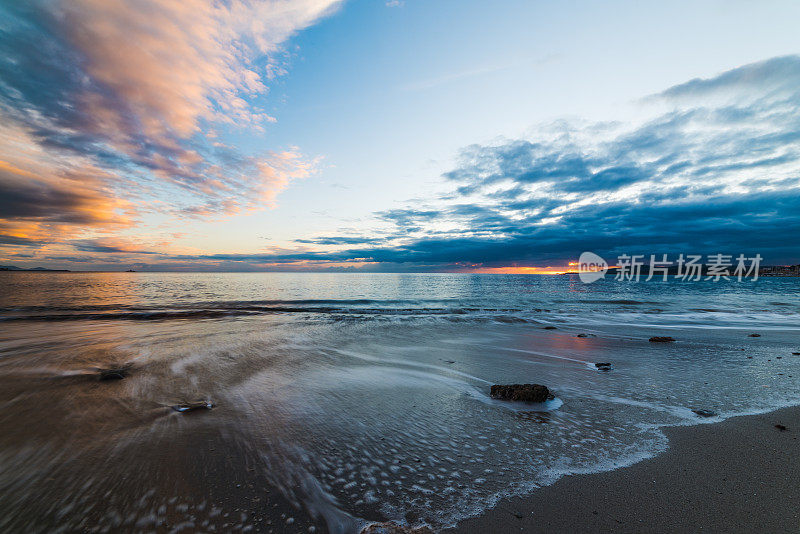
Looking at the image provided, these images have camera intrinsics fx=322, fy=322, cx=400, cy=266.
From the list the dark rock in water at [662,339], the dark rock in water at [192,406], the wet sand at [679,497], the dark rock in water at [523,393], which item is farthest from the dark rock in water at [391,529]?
the dark rock in water at [662,339]

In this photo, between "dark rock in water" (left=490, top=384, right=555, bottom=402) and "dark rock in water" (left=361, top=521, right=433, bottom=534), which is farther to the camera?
"dark rock in water" (left=490, top=384, right=555, bottom=402)

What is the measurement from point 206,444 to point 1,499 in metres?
1.74

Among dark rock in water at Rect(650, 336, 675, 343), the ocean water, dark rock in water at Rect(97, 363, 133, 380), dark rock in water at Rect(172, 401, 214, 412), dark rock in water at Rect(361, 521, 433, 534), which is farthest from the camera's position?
dark rock in water at Rect(650, 336, 675, 343)

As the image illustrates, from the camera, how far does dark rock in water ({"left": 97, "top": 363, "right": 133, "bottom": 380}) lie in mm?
7350

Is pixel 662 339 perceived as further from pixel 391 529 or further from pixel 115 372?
pixel 115 372

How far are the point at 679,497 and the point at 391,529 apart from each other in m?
2.84

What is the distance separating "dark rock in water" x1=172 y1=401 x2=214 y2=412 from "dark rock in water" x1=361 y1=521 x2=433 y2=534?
4181 millimetres

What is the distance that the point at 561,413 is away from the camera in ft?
17.6

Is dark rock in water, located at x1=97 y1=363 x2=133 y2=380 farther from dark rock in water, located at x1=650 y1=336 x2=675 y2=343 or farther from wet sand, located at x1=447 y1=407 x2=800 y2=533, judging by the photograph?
dark rock in water, located at x1=650 y1=336 x2=675 y2=343

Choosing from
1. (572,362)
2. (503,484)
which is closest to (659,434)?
(503,484)

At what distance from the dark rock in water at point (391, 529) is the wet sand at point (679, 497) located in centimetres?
31

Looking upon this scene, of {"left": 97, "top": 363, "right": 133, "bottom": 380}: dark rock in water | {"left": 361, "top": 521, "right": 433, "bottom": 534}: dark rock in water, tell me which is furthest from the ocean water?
{"left": 97, "top": 363, "right": 133, "bottom": 380}: dark rock in water

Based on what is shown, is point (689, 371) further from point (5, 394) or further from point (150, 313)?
point (150, 313)

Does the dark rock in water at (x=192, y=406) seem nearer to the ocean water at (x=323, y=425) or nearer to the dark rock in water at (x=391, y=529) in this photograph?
the ocean water at (x=323, y=425)
